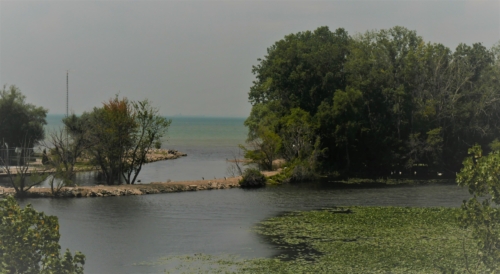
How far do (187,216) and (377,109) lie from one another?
2441 centimetres

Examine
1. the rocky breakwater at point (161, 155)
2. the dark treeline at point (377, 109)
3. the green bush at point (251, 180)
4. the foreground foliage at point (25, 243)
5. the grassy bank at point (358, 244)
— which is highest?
the dark treeline at point (377, 109)

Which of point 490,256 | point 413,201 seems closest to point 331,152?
point 413,201

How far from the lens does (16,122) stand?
57781 millimetres

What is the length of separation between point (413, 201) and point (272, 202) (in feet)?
27.4

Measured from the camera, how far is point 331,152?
156ft

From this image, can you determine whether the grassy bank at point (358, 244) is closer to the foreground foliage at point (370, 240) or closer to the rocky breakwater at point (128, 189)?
the foreground foliage at point (370, 240)

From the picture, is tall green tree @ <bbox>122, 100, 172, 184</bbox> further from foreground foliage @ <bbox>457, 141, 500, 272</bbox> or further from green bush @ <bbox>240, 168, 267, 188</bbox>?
foreground foliage @ <bbox>457, 141, 500, 272</bbox>

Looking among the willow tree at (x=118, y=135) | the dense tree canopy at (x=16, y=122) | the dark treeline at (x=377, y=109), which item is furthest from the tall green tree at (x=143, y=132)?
the dense tree canopy at (x=16, y=122)

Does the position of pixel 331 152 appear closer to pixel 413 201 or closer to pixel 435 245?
pixel 413 201

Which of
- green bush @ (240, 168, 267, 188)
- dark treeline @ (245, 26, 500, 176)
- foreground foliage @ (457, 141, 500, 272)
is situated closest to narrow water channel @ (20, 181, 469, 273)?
green bush @ (240, 168, 267, 188)

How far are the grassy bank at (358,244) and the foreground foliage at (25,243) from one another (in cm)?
768

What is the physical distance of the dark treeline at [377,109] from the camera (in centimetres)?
4600

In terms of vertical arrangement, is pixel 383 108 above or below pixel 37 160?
above

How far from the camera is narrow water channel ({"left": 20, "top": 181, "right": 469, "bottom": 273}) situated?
21734 millimetres
